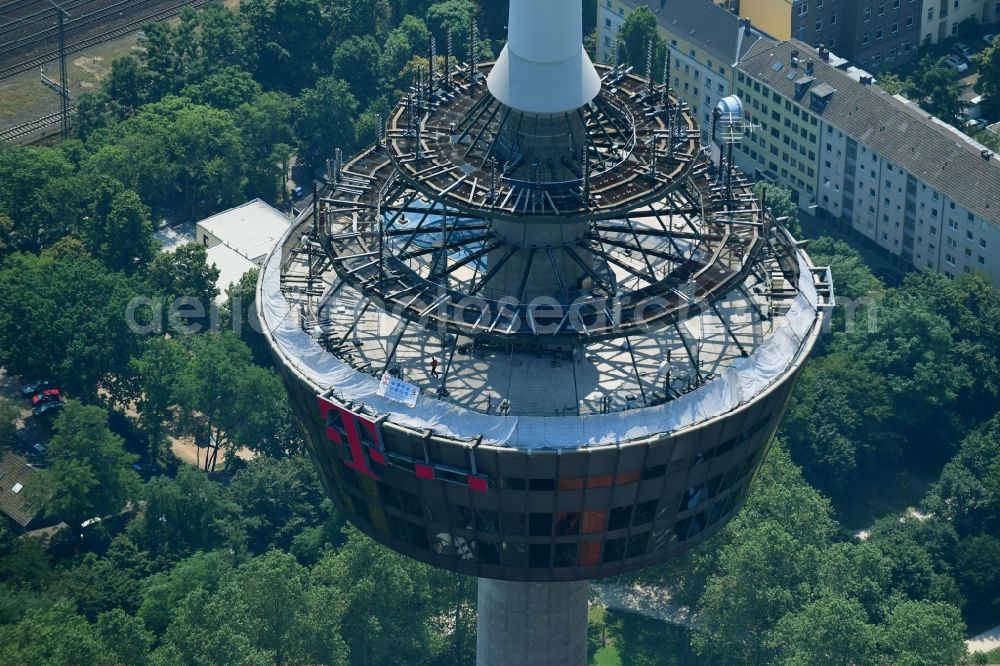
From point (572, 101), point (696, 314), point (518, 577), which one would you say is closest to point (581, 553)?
point (518, 577)

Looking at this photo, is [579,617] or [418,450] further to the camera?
[579,617]

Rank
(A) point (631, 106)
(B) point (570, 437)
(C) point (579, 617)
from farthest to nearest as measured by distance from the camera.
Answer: (C) point (579, 617) → (A) point (631, 106) → (B) point (570, 437)

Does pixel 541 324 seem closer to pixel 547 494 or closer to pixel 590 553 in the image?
pixel 547 494

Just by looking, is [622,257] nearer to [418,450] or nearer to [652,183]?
[652,183]

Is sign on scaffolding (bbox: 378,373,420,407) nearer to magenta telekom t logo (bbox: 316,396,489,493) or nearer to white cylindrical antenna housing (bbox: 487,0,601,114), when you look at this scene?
magenta telekom t logo (bbox: 316,396,489,493)

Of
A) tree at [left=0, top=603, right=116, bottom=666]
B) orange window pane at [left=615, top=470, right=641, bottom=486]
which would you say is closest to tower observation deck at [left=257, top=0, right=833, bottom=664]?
orange window pane at [left=615, top=470, right=641, bottom=486]

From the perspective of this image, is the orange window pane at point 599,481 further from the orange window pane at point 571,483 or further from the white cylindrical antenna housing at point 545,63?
the white cylindrical antenna housing at point 545,63
